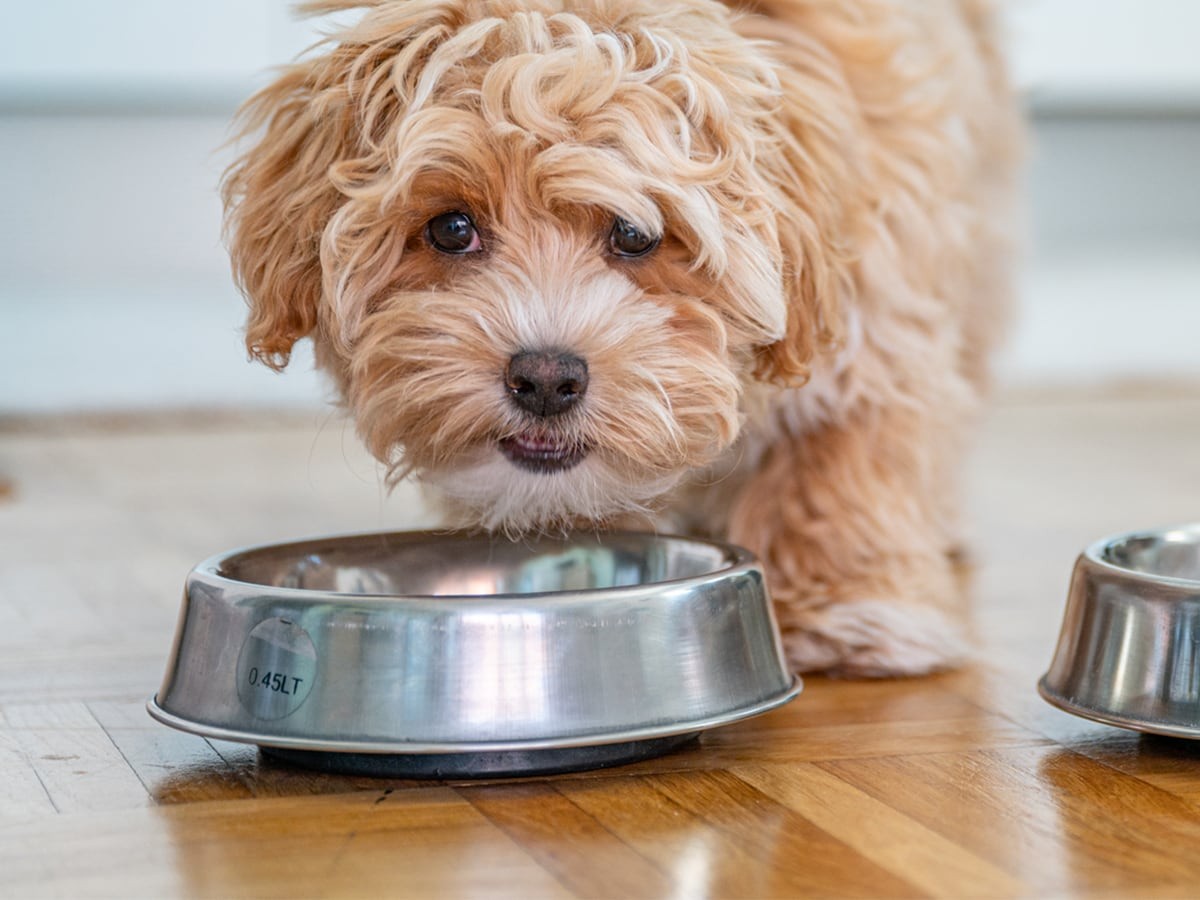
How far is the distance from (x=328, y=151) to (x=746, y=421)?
54 centimetres

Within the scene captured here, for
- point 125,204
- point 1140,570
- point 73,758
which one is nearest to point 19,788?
point 73,758

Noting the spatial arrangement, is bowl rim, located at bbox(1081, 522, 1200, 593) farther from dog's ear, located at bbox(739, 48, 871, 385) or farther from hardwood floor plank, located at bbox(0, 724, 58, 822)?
hardwood floor plank, located at bbox(0, 724, 58, 822)

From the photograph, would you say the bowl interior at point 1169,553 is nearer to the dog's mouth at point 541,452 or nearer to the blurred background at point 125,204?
the dog's mouth at point 541,452

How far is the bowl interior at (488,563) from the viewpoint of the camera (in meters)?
1.76

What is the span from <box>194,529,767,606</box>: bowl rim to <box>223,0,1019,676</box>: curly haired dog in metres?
0.04

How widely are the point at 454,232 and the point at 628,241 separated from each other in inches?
6.4

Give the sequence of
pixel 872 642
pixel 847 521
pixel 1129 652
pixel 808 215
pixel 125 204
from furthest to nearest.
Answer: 1. pixel 125 204
2. pixel 847 521
3. pixel 872 642
4. pixel 808 215
5. pixel 1129 652

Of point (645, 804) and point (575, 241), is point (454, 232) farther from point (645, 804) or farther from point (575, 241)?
point (645, 804)

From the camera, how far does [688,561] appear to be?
177 centimetres

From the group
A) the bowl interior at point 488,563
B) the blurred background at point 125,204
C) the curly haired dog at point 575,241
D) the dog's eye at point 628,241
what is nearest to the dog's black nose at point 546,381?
the curly haired dog at point 575,241

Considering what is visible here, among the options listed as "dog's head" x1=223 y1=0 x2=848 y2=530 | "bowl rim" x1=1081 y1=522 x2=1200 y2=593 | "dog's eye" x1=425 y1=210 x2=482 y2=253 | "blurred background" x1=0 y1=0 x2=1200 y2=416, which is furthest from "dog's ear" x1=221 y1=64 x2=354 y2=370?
"blurred background" x1=0 y1=0 x2=1200 y2=416

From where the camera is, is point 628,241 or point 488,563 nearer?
point 628,241

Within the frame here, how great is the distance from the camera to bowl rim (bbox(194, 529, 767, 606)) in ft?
4.56

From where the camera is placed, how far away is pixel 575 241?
5.20 feet
